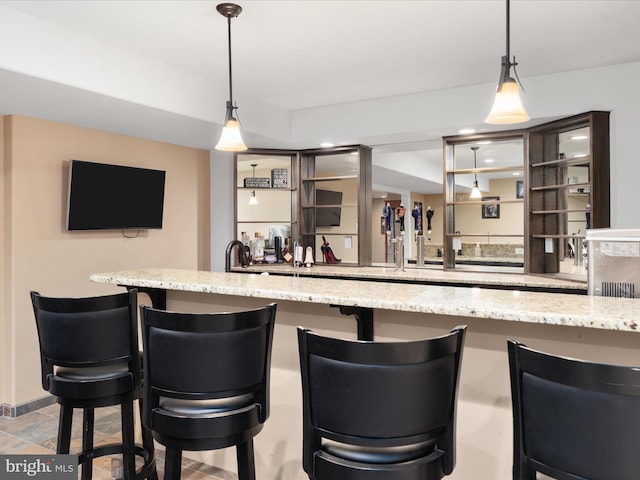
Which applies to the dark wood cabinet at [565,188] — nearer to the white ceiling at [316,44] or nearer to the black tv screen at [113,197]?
the white ceiling at [316,44]

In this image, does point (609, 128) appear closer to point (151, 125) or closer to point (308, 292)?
point (308, 292)

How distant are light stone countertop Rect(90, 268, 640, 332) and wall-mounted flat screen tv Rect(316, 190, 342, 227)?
285 cm

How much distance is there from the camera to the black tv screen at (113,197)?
3723 millimetres

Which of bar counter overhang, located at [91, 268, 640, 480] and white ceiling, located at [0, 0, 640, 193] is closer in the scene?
bar counter overhang, located at [91, 268, 640, 480]

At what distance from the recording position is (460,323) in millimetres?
1818

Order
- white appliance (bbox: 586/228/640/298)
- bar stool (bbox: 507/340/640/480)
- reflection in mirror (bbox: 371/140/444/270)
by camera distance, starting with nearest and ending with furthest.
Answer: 1. bar stool (bbox: 507/340/640/480)
2. white appliance (bbox: 586/228/640/298)
3. reflection in mirror (bbox: 371/140/444/270)

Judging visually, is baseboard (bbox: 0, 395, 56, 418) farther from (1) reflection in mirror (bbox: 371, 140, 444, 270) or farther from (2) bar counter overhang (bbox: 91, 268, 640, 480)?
(1) reflection in mirror (bbox: 371, 140, 444, 270)

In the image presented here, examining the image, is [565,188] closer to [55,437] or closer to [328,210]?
[328,210]

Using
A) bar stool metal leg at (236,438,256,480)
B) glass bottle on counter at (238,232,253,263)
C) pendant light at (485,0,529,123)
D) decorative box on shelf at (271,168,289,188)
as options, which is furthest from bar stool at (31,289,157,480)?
decorative box on shelf at (271,168,289,188)

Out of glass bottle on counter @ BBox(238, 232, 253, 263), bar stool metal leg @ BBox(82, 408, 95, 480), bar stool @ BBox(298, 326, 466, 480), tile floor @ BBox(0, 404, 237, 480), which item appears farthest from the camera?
glass bottle on counter @ BBox(238, 232, 253, 263)

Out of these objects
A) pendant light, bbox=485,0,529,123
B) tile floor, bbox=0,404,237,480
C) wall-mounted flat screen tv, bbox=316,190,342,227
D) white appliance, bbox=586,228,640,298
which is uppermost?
pendant light, bbox=485,0,529,123

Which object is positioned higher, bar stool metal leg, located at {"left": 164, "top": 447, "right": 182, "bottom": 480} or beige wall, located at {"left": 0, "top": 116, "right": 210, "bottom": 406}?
beige wall, located at {"left": 0, "top": 116, "right": 210, "bottom": 406}

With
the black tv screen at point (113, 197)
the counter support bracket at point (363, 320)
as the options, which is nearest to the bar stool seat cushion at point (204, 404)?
the counter support bracket at point (363, 320)

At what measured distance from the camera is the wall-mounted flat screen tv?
5.19 meters
